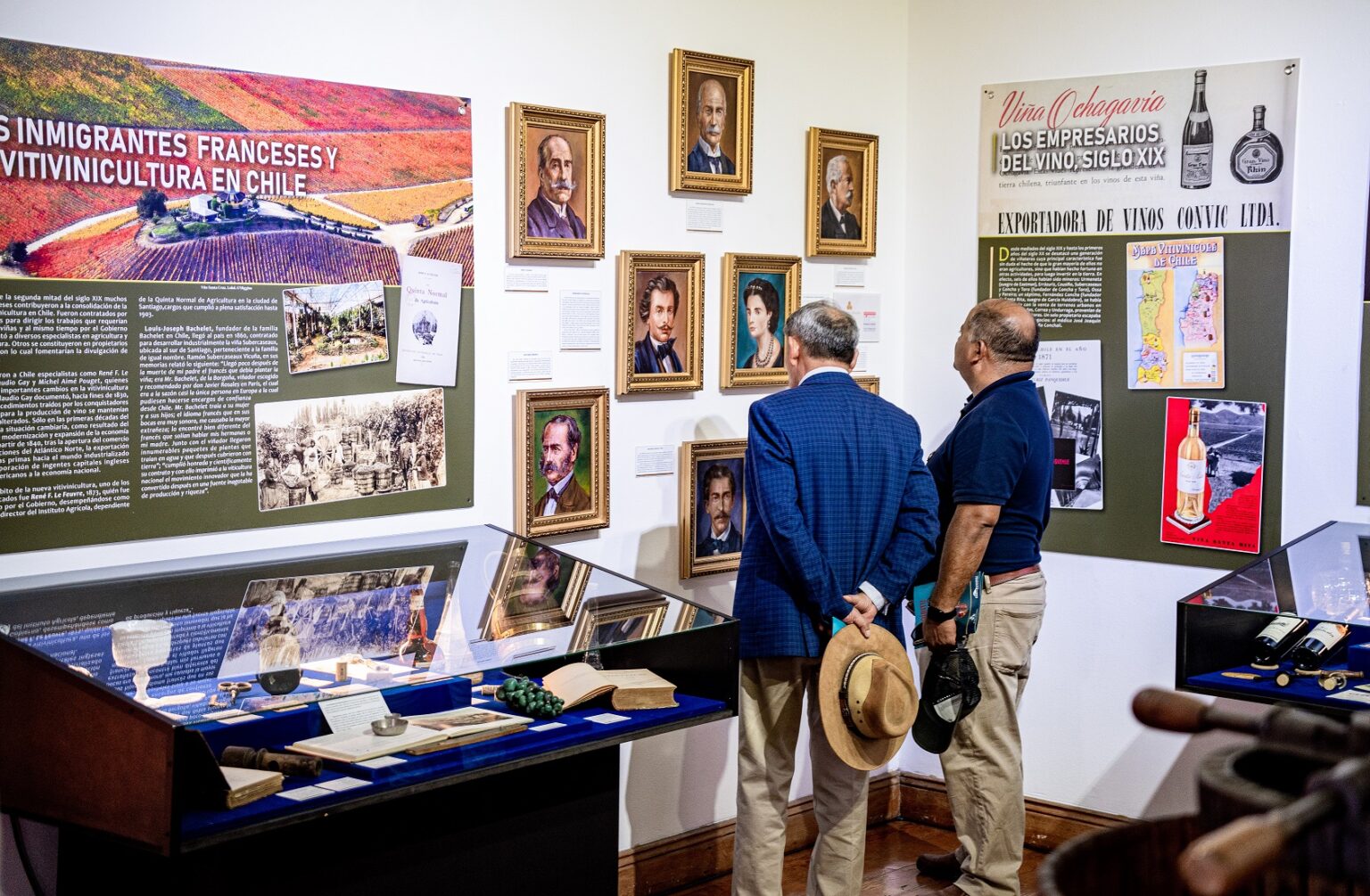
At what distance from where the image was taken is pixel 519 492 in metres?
4.33

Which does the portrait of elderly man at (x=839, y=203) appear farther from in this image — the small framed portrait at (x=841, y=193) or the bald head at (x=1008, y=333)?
the bald head at (x=1008, y=333)

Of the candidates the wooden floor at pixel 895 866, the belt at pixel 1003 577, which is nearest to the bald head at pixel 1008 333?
the belt at pixel 1003 577

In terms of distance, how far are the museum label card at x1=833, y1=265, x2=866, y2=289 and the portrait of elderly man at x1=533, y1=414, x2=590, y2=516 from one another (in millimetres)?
1377

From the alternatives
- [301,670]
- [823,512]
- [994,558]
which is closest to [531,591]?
[301,670]

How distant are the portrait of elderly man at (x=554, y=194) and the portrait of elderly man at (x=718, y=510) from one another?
41.0 inches

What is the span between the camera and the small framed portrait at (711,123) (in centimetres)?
464

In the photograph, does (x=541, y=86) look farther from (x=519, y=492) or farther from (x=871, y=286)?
(x=871, y=286)

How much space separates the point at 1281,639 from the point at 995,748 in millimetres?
1073

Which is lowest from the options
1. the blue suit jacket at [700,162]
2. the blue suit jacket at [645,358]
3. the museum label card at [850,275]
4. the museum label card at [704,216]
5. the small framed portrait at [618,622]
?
the small framed portrait at [618,622]

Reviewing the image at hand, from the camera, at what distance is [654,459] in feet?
15.5

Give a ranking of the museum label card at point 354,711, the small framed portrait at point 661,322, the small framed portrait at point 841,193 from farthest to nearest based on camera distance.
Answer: the small framed portrait at point 841,193, the small framed portrait at point 661,322, the museum label card at point 354,711

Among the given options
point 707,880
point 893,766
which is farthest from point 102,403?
point 893,766

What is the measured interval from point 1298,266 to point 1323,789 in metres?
4.14

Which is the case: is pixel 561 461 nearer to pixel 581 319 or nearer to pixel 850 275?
pixel 581 319
